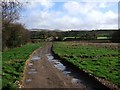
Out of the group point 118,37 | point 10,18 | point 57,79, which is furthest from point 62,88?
point 118,37

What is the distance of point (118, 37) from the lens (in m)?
103

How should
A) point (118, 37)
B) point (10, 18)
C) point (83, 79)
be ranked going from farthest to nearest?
point (118, 37) → point (10, 18) → point (83, 79)

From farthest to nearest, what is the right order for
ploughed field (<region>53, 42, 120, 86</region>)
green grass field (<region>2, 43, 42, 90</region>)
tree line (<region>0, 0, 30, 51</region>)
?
tree line (<region>0, 0, 30, 51</region>), ploughed field (<region>53, 42, 120, 86</region>), green grass field (<region>2, 43, 42, 90</region>)

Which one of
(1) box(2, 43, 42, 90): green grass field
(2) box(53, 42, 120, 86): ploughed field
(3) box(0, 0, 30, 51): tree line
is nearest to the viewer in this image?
(1) box(2, 43, 42, 90): green grass field

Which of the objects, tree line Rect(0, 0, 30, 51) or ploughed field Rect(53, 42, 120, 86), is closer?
ploughed field Rect(53, 42, 120, 86)

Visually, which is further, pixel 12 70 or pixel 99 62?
pixel 99 62

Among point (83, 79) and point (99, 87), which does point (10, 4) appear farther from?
point (99, 87)

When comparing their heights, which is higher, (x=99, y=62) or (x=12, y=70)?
(x=12, y=70)

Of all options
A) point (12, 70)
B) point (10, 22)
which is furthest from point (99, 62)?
point (10, 22)

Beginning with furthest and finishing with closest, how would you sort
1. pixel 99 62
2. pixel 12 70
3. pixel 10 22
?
1. pixel 10 22
2. pixel 99 62
3. pixel 12 70

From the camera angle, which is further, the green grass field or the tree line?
the tree line

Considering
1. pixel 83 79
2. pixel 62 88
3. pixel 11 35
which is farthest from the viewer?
pixel 11 35

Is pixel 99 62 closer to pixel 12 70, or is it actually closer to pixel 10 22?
pixel 12 70

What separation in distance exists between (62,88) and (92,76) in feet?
12.9
